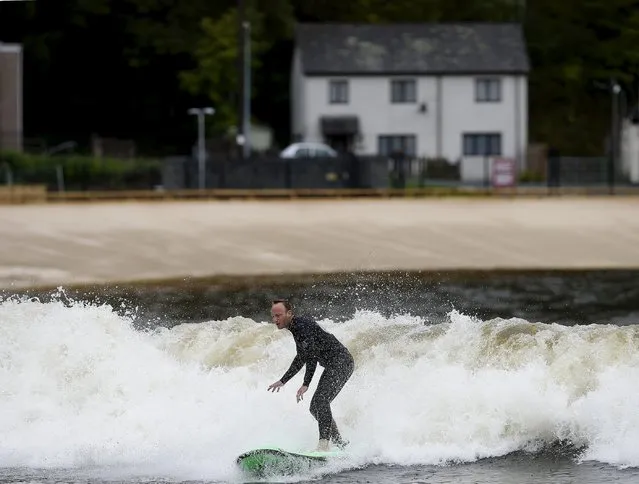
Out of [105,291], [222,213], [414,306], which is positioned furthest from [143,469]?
[222,213]

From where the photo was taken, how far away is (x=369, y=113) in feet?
199

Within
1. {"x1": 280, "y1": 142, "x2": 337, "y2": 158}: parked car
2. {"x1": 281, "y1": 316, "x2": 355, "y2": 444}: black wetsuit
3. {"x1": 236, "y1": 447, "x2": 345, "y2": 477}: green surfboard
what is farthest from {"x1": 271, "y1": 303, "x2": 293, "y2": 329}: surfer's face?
{"x1": 280, "y1": 142, "x2": 337, "y2": 158}: parked car

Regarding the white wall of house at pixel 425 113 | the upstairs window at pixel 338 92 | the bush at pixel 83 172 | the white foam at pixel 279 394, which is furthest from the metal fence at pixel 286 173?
the white foam at pixel 279 394

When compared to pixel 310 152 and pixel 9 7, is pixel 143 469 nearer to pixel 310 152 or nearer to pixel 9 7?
pixel 310 152

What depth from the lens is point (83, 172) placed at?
143ft

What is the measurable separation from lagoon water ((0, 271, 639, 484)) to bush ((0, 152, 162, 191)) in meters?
24.2

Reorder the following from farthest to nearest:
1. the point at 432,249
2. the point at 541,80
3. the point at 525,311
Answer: the point at 541,80
the point at 432,249
the point at 525,311

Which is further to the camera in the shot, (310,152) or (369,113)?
(369,113)

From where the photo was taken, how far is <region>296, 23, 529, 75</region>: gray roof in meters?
60.5

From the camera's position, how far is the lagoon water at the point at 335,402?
501 inches

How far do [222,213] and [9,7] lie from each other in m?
27.3

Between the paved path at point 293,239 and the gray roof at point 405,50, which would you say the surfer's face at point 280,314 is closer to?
the paved path at point 293,239

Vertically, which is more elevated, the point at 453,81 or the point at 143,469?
the point at 453,81

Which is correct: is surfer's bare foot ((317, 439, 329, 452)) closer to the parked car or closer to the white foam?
the white foam
